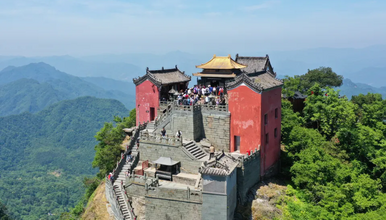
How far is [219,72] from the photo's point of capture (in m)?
42.0

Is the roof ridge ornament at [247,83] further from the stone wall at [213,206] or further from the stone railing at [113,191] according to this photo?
the stone railing at [113,191]

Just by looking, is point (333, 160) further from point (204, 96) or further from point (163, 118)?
point (163, 118)

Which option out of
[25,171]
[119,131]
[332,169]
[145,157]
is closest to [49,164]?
[25,171]

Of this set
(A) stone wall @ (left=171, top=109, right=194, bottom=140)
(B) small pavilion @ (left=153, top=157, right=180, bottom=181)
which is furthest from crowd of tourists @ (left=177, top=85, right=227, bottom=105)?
(B) small pavilion @ (left=153, top=157, right=180, bottom=181)

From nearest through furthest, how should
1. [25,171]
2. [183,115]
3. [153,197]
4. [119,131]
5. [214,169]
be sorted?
[214,169] < [153,197] < [183,115] < [119,131] < [25,171]

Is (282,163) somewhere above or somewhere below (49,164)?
above

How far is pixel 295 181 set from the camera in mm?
33500

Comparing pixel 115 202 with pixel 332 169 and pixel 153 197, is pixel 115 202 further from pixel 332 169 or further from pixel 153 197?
pixel 332 169

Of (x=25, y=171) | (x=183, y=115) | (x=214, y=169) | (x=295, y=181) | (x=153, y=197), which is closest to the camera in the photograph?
(x=214, y=169)

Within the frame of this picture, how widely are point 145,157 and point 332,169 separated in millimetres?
18438

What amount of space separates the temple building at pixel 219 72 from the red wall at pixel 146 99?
20.0 ft

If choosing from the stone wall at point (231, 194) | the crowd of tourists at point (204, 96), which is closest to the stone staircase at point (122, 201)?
the stone wall at point (231, 194)

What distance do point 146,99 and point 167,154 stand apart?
32.9ft

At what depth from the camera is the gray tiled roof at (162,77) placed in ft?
134
